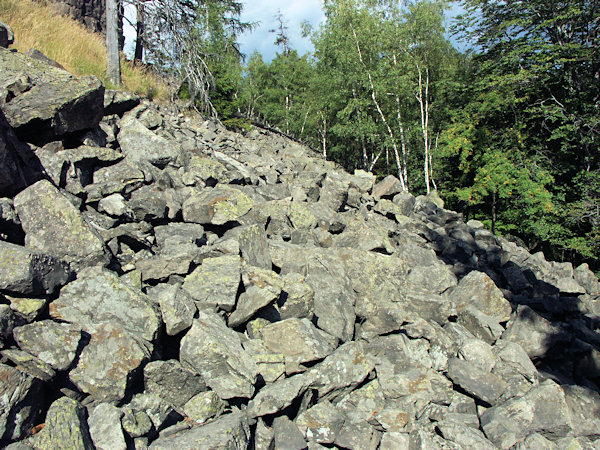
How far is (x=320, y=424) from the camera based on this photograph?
4.20 m

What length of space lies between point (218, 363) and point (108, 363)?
105 centimetres

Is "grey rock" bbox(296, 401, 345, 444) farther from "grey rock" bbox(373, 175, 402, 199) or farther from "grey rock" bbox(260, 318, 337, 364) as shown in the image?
"grey rock" bbox(373, 175, 402, 199)

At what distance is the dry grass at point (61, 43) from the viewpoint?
10.5 m

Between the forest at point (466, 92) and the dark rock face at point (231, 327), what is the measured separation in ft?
21.2

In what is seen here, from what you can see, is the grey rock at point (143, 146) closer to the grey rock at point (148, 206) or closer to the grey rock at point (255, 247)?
the grey rock at point (148, 206)

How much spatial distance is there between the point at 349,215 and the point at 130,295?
6156mm

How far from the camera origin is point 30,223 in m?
4.59

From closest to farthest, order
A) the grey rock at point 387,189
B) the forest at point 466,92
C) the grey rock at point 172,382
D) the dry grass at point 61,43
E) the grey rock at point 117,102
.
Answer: the grey rock at point 172,382 < the grey rock at point 117,102 < the dry grass at point 61,43 < the grey rock at point 387,189 < the forest at point 466,92

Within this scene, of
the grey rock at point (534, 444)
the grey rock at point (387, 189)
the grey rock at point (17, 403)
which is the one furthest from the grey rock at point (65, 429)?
the grey rock at point (387, 189)

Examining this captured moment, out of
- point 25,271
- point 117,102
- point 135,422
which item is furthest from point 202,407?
point 117,102

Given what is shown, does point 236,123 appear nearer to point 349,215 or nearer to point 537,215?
point 349,215

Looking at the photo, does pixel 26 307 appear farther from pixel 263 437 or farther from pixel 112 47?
pixel 112 47

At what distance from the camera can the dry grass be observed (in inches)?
412

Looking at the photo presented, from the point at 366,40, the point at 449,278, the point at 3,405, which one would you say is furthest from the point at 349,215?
the point at 366,40
